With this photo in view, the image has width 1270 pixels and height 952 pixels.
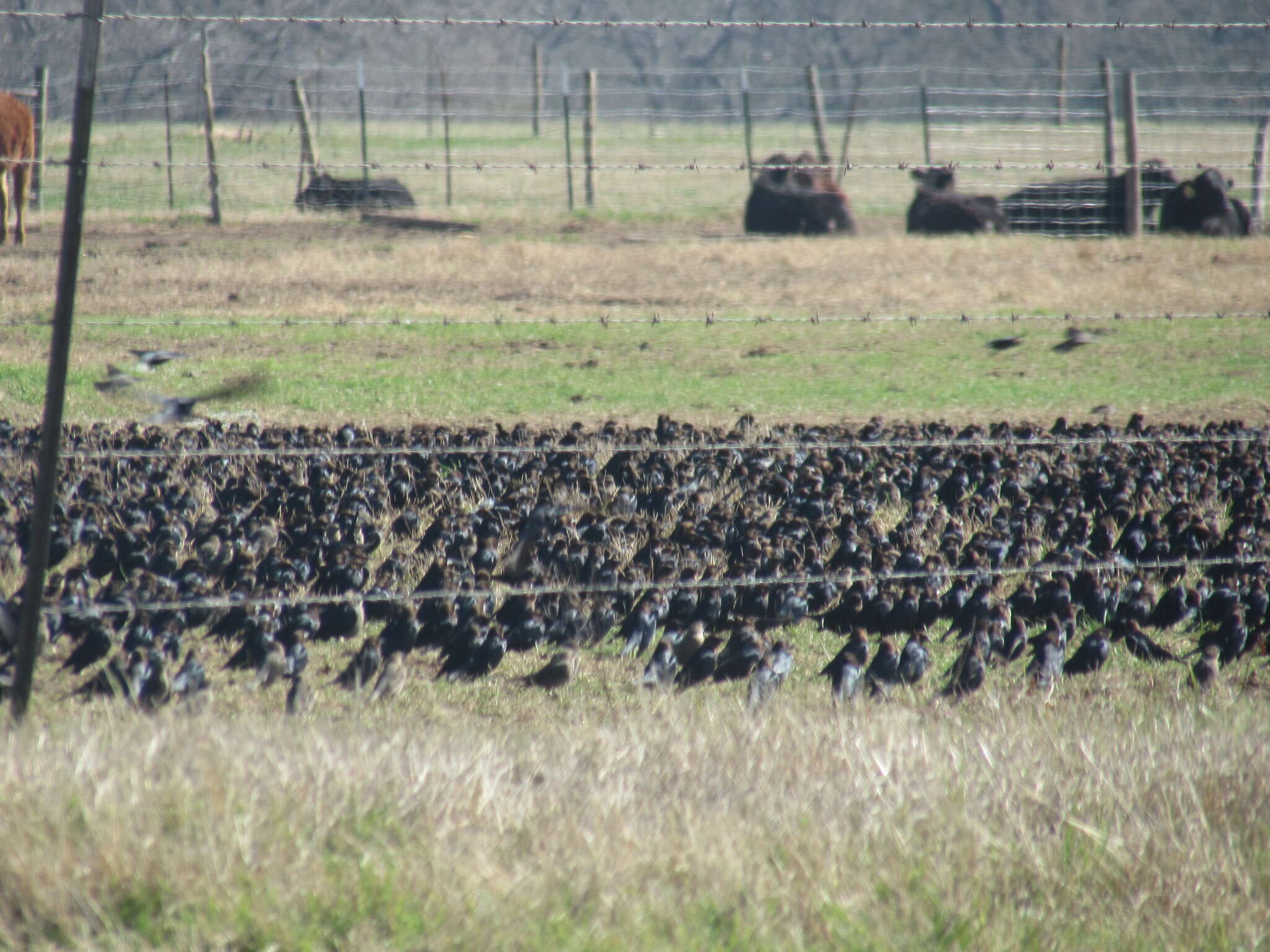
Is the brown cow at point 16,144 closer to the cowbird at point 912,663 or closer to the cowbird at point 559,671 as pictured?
the cowbird at point 559,671

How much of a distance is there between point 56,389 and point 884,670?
3.15 metres

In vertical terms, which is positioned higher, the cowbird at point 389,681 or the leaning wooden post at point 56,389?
the leaning wooden post at point 56,389

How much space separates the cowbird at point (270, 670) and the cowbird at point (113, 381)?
5.10 metres

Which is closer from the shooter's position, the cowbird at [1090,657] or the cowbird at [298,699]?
the cowbird at [298,699]

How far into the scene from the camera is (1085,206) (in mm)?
18031

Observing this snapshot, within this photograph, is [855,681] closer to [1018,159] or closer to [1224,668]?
[1224,668]

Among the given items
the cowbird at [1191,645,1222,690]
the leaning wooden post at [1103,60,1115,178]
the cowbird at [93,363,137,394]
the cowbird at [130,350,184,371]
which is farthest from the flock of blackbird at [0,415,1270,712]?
the leaning wooden post at [1103,60,1115,178]

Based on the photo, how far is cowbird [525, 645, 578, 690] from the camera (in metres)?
5.01

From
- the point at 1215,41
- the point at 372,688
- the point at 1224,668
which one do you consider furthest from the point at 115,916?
the point at 1215,41

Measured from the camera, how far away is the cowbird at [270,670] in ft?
16.0

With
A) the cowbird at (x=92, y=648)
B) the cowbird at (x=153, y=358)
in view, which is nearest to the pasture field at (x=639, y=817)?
the cowbird at (x=92, y=648)

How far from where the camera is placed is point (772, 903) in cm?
285

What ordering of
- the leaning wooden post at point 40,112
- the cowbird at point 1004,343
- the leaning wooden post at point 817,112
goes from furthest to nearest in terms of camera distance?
the leaning wooden post at point 817,112 < the leaning wooden post at point 40,112 < the cowbird at point 1004,343

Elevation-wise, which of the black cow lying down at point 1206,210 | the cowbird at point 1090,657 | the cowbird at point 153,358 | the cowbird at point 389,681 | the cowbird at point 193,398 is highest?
the black cow lying down at point 1206,210
